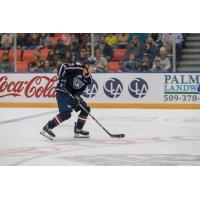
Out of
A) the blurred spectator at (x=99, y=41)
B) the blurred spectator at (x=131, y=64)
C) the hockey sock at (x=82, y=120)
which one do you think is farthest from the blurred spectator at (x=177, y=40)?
the hockey sock at (x=82, y=120)

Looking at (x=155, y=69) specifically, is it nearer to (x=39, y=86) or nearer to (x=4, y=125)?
(x=39, y=86)

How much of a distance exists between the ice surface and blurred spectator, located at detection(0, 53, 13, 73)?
0.35m

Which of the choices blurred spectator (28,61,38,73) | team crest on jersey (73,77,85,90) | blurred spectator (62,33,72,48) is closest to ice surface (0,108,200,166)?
team crest on jersey (73,77,85,90)

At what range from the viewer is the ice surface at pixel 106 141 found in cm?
538

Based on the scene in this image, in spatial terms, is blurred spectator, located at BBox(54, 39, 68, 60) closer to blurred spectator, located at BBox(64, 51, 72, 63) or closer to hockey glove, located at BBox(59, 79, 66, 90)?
blurred spectator, located at BBox(64, 51, 72, 63)

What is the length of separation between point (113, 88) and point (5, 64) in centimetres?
147

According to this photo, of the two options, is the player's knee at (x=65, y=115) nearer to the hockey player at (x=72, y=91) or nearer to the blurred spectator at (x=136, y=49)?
the hockey player at (x=72, y=91)

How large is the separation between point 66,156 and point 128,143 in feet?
2.04

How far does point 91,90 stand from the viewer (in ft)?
22.4

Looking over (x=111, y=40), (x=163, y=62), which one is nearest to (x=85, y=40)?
(x=111, y=40)

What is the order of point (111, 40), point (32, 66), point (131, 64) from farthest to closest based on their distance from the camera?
point (131, 64), point (32, 66), point (111, 40)

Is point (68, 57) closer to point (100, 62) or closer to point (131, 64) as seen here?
point (100, 62)

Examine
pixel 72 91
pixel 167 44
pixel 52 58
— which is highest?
pixel 167 44
